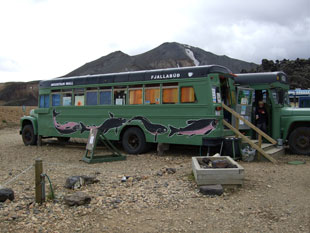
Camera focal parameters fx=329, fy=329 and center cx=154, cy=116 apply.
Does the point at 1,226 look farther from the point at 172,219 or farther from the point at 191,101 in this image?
the point at 191,101

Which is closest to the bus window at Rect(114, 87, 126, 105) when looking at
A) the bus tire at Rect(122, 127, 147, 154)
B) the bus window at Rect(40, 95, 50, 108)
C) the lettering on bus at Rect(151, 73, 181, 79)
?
the bus tire at Rect(122, 127, 147, 154)

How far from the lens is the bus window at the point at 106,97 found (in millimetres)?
10783

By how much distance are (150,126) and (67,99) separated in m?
3.77

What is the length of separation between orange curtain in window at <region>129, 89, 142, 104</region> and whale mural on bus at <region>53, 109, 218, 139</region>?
50 cm

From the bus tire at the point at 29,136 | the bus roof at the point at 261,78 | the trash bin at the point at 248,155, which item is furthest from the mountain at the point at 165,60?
the trash bin at the point at 248,155

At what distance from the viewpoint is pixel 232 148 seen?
842cm

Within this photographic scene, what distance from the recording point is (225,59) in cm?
5006

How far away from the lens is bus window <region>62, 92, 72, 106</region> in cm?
1181

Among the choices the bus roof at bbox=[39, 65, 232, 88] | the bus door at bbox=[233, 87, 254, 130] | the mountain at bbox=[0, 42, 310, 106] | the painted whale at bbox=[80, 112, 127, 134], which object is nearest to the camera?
the bus roof at bbox=[39, 65, 232, 88]

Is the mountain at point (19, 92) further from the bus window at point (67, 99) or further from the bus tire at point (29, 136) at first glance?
the bus window at point (67, 99)

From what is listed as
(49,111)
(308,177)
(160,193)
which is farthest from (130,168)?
(49,111)

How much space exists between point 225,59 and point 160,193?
1845 inches

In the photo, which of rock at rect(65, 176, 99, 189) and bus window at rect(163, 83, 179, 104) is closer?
rock at rect(65, 176, 99, 189)

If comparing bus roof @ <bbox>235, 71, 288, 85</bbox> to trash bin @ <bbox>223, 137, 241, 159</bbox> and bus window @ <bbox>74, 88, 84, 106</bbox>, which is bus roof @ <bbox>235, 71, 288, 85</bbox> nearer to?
trash bin @ <bbox>223, 137, 241, 159</bbox>
